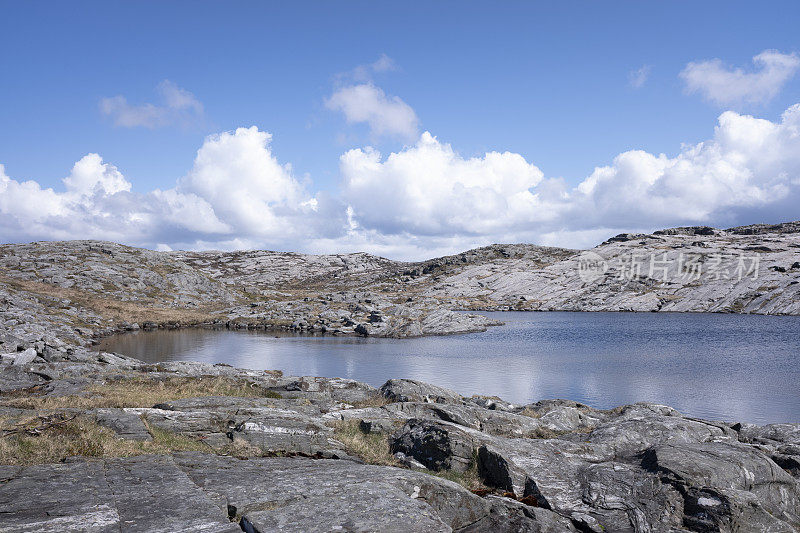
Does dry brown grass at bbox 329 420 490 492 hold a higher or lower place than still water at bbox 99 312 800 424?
higher

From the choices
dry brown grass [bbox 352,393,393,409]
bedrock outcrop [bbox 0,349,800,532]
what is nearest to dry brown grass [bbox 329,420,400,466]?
bedrock outcrop [bbox 0,349,800,532]

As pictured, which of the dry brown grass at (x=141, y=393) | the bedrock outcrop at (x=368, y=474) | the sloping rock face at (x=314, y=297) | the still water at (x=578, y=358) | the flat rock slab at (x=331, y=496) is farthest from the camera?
the sloping rock face at (x=314, y=297)

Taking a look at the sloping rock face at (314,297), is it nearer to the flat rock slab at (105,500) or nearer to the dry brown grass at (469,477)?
the flat rock slab at (105,500)

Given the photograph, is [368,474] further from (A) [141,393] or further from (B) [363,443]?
(A) [141,393]

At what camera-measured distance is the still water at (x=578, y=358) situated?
5156 centimetres

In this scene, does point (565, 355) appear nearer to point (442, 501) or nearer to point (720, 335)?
point (720, 335)

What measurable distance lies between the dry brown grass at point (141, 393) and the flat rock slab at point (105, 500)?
9.93 metres

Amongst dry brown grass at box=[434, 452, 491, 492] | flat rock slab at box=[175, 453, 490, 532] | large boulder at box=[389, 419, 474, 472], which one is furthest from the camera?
large boulder at box=[389, 419, 474, 472]

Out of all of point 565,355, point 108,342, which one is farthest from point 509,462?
point 108,342

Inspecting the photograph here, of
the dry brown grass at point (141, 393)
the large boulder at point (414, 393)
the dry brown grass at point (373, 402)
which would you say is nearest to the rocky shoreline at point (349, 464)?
the dry brown grass at point (141, 393)

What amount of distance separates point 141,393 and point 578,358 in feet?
224

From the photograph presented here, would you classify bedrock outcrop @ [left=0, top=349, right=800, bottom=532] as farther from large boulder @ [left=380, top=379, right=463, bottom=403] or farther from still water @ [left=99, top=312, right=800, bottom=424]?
still water @ [left=99, top=312, right=800, bottom=424]

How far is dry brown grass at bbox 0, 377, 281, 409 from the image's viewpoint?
21516 millimetres

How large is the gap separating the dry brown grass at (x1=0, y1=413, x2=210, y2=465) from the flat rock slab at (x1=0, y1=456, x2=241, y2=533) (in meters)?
0.94
